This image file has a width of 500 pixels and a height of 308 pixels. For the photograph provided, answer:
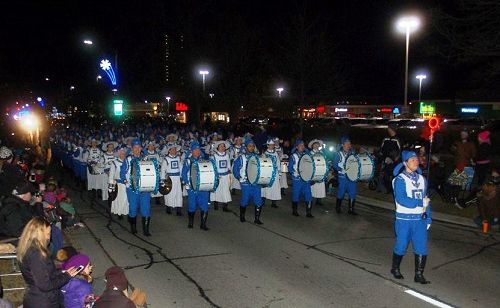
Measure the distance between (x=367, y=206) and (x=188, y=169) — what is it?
17.7 ft

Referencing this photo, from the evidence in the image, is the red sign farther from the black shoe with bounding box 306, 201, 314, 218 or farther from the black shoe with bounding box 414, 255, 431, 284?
the black shoe with bounding box 414, 255, 431, 284

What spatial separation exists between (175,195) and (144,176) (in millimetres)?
2742

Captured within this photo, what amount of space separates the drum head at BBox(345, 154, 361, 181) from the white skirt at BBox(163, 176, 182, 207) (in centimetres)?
406

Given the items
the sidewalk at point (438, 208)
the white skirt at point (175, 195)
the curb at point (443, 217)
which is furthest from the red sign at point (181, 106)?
the white skirt at point (175, 195)

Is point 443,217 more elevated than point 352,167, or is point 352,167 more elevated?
point 352,167

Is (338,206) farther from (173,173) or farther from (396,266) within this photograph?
(396,266)

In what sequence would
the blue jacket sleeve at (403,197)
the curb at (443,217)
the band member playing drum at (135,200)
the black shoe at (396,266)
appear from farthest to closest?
the curb at (443,217), the band member playing drum at (135,200), the black shoe at (396,266), the blue jacket sleeve at (403,197)

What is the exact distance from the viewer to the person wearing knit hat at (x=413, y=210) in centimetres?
734

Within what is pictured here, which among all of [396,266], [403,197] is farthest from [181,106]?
[403,197]

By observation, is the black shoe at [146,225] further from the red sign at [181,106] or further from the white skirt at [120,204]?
the red sign at [181,106]

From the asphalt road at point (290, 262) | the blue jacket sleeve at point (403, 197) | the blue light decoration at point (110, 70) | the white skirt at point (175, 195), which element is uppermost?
the blue light decoration at point (110, 70)

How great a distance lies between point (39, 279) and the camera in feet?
15.9

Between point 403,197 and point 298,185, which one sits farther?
point 298,185

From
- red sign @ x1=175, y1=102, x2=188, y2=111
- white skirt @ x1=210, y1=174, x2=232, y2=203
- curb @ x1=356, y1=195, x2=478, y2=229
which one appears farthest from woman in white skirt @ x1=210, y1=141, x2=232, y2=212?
red sign @ x1=175, y1=102, x2=188, y2=111
